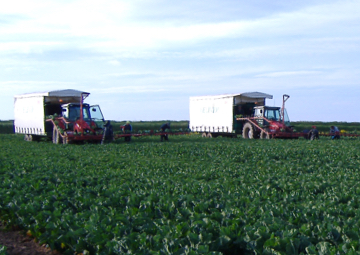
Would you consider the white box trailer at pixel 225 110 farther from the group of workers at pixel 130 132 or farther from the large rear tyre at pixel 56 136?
the large rear tyre at pixel 56 136

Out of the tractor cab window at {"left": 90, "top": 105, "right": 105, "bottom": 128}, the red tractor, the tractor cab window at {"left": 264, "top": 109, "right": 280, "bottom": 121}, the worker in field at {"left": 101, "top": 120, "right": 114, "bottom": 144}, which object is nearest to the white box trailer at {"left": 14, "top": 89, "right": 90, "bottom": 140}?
the red tractor

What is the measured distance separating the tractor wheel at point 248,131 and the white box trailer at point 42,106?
34.4ft

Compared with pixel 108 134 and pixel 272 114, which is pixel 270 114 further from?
pixel 108 134

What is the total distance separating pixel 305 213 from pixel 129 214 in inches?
105

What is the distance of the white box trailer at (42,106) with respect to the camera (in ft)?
80.5

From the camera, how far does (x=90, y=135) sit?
22.2 metres

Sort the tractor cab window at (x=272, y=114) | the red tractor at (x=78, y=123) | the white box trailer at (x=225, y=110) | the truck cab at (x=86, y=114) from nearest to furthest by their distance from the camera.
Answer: the red tractor at (x=78, y=123), the truck cab at (x=86, y=114), the tractor cab window at (x=272, y=114), the white box trailer at (x=225, y=110)

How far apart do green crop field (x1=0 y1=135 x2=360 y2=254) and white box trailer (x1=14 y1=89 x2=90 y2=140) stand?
12987mm

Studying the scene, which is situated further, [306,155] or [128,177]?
[306,155]

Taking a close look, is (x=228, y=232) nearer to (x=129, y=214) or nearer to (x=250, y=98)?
(x=129, y=214)

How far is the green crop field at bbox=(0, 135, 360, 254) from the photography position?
516cm

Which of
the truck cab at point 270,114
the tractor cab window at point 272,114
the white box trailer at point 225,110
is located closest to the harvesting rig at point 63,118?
the white box trailer at point 225,110

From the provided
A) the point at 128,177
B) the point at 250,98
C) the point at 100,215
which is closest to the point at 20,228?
the point at 100,215

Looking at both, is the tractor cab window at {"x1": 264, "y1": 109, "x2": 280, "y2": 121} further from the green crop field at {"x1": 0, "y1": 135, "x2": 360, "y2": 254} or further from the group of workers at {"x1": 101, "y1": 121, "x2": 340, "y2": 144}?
the green crop field at {"x1": 0, "y1": 135, "x2": 360, "y2": 254}
